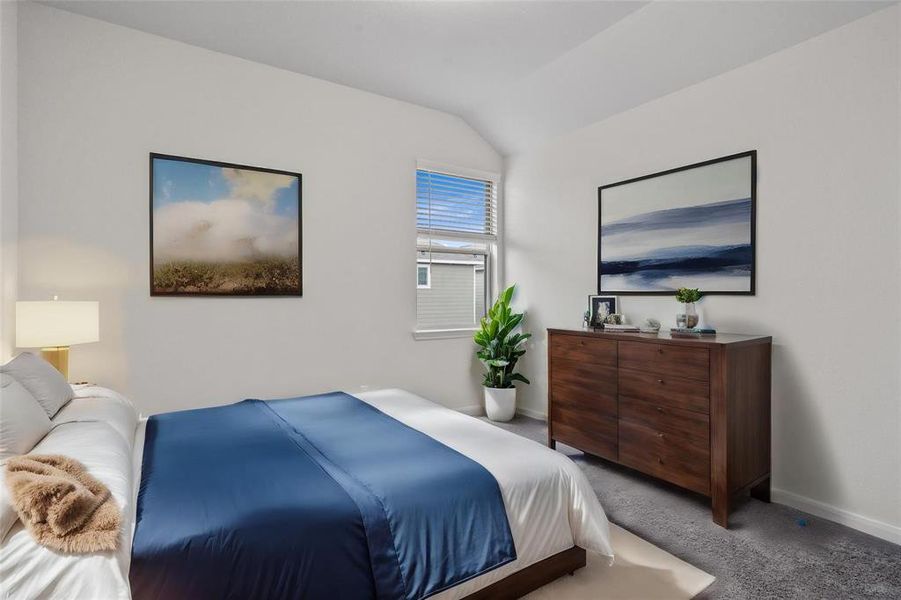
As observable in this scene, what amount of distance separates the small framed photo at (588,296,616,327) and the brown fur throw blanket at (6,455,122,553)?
9.89ft

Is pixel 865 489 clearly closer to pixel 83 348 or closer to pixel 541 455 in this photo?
pixel 541 455

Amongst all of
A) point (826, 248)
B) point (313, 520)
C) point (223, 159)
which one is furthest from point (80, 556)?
point (826, 248)

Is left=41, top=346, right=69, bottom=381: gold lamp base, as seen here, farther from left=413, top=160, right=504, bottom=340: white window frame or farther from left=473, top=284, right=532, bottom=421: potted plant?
left=473, top=284, right=532, bottom=421: potted plant

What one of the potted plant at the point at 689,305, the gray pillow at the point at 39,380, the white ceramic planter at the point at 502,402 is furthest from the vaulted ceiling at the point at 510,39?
the white ceramic planter at the point at 502,402

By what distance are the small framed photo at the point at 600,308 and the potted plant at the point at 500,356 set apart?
926mm

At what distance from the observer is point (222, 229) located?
10.8 feet

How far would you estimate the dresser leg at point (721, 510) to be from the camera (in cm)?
236

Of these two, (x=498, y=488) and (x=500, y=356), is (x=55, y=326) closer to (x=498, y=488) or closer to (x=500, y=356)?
(x=498, y=488)

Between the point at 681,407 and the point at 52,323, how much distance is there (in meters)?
3.43

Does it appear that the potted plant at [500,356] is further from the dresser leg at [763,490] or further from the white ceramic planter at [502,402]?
the dresser leg at [763,490]

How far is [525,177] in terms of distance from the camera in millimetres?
4516

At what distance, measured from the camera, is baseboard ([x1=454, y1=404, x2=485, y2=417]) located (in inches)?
177

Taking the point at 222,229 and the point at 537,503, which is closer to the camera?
the point at 537,503

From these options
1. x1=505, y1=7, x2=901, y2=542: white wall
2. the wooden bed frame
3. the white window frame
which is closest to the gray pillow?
the wooden bed frame
